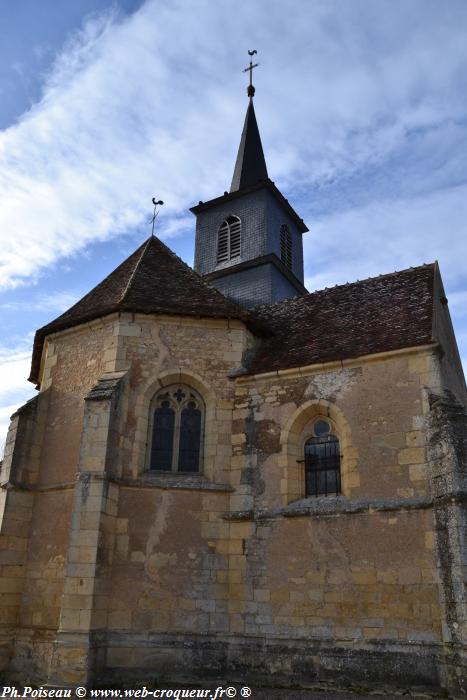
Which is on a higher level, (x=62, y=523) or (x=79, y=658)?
(x=62, y=523)

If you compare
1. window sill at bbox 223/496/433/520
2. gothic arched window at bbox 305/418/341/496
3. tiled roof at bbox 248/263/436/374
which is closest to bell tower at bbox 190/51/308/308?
tiled roof at bbox 248/263/436/374

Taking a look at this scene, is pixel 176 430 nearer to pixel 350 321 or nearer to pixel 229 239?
pixel 350 321

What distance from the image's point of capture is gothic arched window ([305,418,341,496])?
9664 millimetres

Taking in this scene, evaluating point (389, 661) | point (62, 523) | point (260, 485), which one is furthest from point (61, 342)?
point (389, 661)

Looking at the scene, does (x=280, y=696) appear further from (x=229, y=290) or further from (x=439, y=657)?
(x=229, y=290)

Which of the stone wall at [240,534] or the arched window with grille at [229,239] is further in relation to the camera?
the arched window with grille at [229,239]

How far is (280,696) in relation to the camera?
25.7ft

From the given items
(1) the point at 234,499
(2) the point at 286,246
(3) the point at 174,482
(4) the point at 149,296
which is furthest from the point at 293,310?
(2) the point at 286,246

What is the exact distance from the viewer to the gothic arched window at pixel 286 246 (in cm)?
1838

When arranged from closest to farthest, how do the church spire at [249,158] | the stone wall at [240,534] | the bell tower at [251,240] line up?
1. the stone wall at [240,534]
2. the bell tower at [251,240]
3. the church spire at [249,158]

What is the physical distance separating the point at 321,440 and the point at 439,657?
12.0 feet

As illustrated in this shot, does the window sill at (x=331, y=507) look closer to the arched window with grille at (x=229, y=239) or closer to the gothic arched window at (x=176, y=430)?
the gothic arched window at (x=176, y=430)

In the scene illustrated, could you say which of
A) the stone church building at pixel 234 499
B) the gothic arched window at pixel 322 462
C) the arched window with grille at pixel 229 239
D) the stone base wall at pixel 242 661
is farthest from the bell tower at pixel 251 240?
the stone base wall at pixel 242 661

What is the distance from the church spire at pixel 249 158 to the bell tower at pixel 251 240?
34 millimetres
